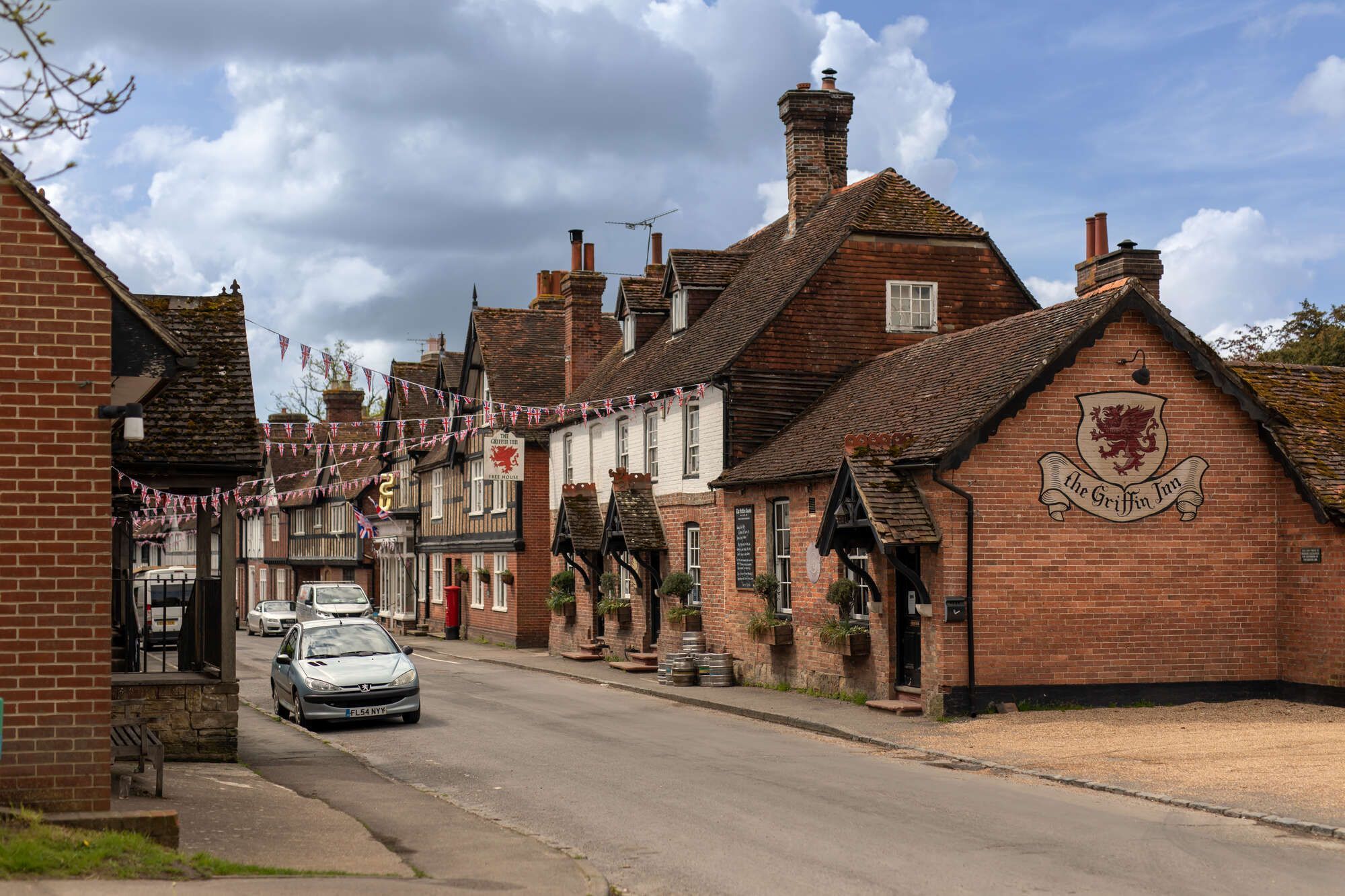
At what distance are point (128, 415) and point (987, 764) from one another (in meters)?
9.79

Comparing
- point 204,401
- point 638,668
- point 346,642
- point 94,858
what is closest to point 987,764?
point 204,401

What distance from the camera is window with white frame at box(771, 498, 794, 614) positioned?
25266 millimetres

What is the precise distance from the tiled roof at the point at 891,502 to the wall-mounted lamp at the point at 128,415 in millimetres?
11451

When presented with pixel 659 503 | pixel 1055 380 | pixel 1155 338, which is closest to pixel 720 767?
pixel 1055 380

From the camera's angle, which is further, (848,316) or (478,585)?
(478,585)

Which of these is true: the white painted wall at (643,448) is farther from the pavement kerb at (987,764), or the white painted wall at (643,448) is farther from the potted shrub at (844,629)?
the potted shrub at (844,629)

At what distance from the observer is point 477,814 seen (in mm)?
12789

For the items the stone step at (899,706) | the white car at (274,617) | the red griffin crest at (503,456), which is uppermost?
the red griffin crest at (503,456)

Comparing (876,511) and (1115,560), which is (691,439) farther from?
(1115,560)

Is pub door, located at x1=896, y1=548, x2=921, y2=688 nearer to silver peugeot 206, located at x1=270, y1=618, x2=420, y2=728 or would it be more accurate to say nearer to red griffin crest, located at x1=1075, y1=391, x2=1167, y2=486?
red griffin crest, located at x1=1075, y1=391, x2=1167, y2=486

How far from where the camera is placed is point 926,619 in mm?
19875

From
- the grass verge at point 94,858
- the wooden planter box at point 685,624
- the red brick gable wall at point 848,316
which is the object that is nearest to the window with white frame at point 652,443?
the wooden planter box at point 685,624

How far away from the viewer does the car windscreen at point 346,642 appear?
2141cm

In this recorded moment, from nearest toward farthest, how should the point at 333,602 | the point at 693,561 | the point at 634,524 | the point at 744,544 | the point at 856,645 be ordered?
1. the point at 856,645
2. the point at 744,544
3. the point at 693,561
4. the point at 634,524
5. the point at 333,602
